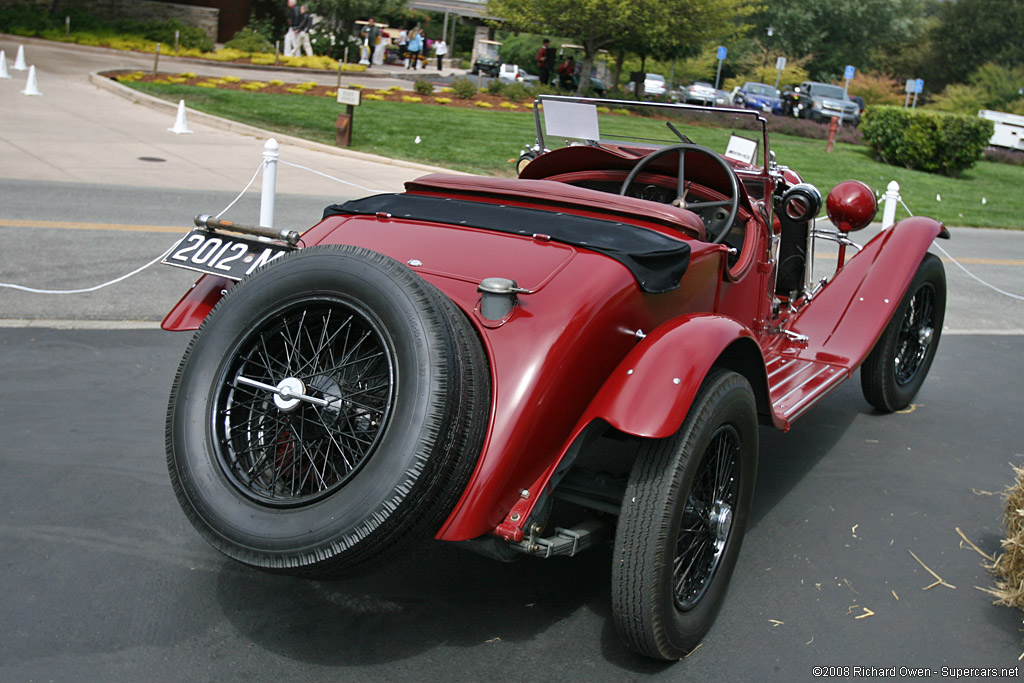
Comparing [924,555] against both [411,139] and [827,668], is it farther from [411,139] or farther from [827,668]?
[411,139]

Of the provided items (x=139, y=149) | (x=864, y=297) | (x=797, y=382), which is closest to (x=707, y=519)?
(x=797, y=382)

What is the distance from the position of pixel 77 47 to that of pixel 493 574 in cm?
2968

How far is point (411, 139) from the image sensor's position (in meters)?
17.3

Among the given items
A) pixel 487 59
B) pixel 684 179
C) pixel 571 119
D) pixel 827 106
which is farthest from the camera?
pixel 487 59

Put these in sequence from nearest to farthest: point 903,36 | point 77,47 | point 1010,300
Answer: point 1010,300 < point 77,47 < point 903,36

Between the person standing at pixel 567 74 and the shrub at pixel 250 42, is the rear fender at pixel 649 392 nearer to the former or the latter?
the person standing at pixel 567 74

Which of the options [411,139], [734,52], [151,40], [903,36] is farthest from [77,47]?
[903,36]

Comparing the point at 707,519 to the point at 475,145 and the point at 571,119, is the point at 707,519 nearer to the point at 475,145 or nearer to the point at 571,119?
the point at 571,119

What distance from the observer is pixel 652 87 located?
3769cm

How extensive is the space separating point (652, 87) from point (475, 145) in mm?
22426

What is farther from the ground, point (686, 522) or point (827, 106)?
point (827, 106)

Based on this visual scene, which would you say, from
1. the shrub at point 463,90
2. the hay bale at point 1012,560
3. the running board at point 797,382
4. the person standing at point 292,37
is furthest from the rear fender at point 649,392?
the person standing at point 292,37

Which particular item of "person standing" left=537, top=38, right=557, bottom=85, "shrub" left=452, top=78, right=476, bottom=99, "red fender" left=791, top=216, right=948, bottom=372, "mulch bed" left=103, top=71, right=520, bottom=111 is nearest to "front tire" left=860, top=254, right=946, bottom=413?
"red fender" left=791, top=216, right=948, bottom=372

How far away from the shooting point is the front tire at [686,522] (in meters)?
2.74
